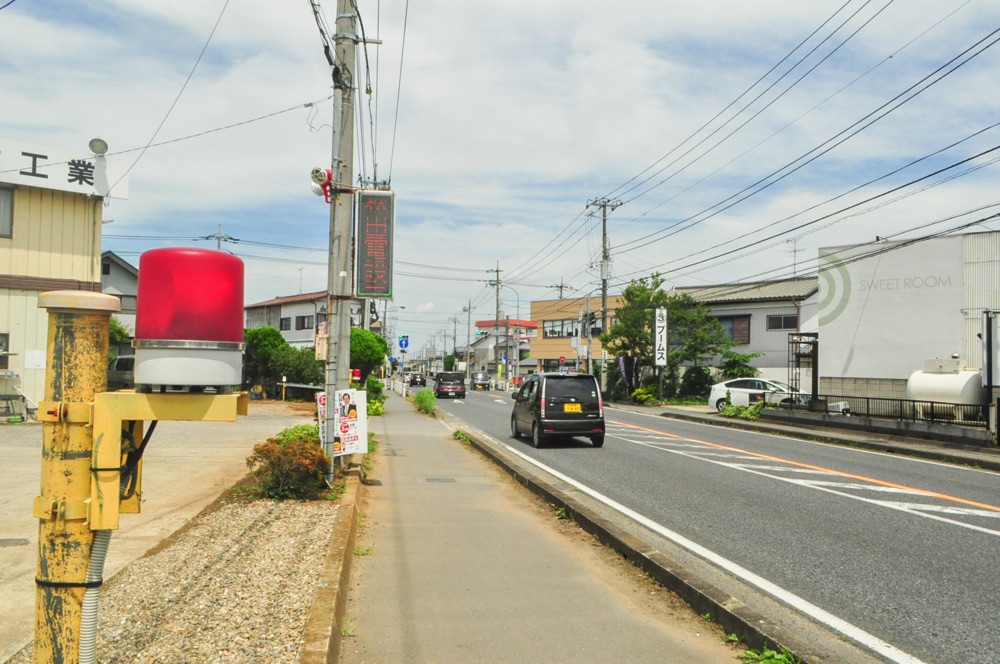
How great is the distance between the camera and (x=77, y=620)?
2777 millimetres

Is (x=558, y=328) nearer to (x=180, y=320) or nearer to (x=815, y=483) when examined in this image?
(x=815, y=483)

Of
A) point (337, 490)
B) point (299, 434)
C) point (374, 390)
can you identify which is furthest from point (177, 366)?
point (374, 390)

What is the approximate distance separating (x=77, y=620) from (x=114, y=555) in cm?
438

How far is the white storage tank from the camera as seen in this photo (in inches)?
776

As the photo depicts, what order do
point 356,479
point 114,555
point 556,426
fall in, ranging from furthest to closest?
point 556,426, point 356,479, point 114,555

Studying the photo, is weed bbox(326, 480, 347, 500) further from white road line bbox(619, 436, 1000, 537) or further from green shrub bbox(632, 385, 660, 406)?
green shrub bbox(632, 385, 660, 406)

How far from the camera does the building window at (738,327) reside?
Answer: 45.7 metres

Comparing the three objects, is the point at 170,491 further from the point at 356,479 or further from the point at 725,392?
the point at 725,392

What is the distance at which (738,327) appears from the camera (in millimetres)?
46219

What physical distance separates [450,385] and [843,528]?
4270 centimetres

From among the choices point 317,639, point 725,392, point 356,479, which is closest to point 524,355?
point 725,392

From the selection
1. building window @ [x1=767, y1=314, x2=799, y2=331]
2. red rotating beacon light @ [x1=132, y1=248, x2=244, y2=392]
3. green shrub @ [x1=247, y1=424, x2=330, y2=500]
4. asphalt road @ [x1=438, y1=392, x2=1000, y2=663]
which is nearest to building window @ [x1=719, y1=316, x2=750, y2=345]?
building window @ [x1=767, y1=314, x2=799, y2=331]

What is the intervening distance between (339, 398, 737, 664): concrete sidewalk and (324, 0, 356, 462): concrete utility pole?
2137 millimetres

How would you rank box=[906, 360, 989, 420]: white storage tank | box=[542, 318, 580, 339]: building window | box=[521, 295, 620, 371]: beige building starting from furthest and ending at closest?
1. box=[542, 318, 580, 339]: building window
2. box=[521, 295, 620, 371]: beige building
3. box=[906, 360, 989, 420]: white storage tank
